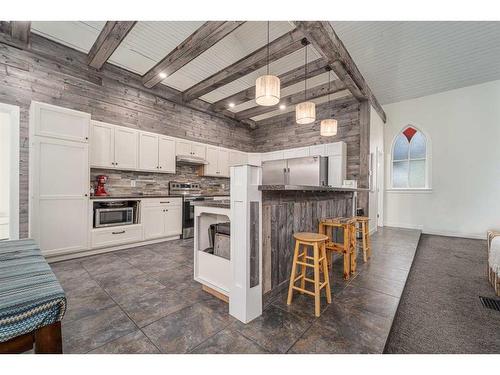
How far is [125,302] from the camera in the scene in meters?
1.94

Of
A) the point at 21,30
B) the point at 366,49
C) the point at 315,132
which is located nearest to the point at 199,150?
the point at 315,132

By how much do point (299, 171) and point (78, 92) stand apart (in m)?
4.59

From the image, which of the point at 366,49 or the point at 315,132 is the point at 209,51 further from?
the point at 315,132

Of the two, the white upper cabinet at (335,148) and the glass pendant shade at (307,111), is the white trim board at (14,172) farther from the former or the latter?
the white upper cabinet at (335,148)

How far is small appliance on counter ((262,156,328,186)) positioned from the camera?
4926mm

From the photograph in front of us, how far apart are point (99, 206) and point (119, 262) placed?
1.09 metres

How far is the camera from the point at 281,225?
2.10 m

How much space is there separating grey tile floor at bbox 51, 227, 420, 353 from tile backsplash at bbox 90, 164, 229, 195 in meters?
1.64

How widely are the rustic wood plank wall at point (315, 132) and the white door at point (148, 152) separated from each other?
3.39m

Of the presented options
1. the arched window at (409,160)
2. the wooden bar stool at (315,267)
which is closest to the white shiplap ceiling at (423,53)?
the arched window at (409,160)

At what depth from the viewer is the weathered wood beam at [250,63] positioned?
9.75 feet

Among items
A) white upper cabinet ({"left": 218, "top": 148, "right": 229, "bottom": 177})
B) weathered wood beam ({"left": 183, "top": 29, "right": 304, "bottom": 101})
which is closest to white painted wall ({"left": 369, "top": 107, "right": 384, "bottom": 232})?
weathered wood beam ({"left": 183, "top": 29, "right": 304, "bottom": 101})

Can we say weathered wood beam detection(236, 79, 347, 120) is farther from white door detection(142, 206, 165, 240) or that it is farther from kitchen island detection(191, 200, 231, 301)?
kitchen island detection(191, 200, 231, 301)

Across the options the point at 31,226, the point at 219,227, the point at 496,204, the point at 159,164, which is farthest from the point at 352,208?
the point at 31,226
